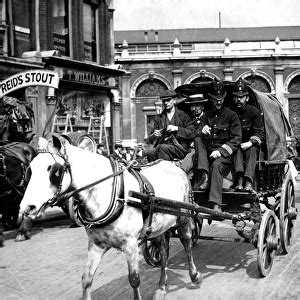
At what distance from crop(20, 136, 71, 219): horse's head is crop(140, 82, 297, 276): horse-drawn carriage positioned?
6.12 ft

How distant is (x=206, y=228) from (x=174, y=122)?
3.77 metres

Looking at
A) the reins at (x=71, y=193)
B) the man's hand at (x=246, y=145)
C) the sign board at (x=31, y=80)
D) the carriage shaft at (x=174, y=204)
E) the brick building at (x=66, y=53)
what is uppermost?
the brick building at (x=66, y=53)

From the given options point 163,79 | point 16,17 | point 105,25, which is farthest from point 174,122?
point 163,79

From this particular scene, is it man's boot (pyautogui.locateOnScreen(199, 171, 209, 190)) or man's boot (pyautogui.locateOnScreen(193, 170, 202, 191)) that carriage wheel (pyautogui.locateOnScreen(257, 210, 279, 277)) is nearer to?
man's boot (pyautogui.locateOnScreen(199, 171, 209, 190))

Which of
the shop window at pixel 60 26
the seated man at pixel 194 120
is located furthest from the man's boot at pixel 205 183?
the shop window at pixel 60 26

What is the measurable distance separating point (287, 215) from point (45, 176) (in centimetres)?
487

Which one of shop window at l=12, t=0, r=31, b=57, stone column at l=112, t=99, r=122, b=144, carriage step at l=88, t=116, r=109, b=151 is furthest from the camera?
stone column at l=112, t=99, r=122, b=144

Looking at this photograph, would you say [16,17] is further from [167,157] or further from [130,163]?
[130,163]

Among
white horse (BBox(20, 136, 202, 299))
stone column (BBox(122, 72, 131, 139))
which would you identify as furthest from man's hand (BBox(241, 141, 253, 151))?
stone column (BBox(122, 72, 131, 139))

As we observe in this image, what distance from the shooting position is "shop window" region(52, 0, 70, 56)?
20.5m

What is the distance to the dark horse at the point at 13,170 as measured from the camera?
32.4 feet

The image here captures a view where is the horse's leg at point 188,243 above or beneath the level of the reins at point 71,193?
beneath

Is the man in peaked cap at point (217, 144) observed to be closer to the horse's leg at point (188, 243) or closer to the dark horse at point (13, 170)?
the horse's leg at point (188, 243)

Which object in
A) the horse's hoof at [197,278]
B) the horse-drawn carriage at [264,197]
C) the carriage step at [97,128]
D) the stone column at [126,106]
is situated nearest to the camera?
the horse's hoof at [197,278]
